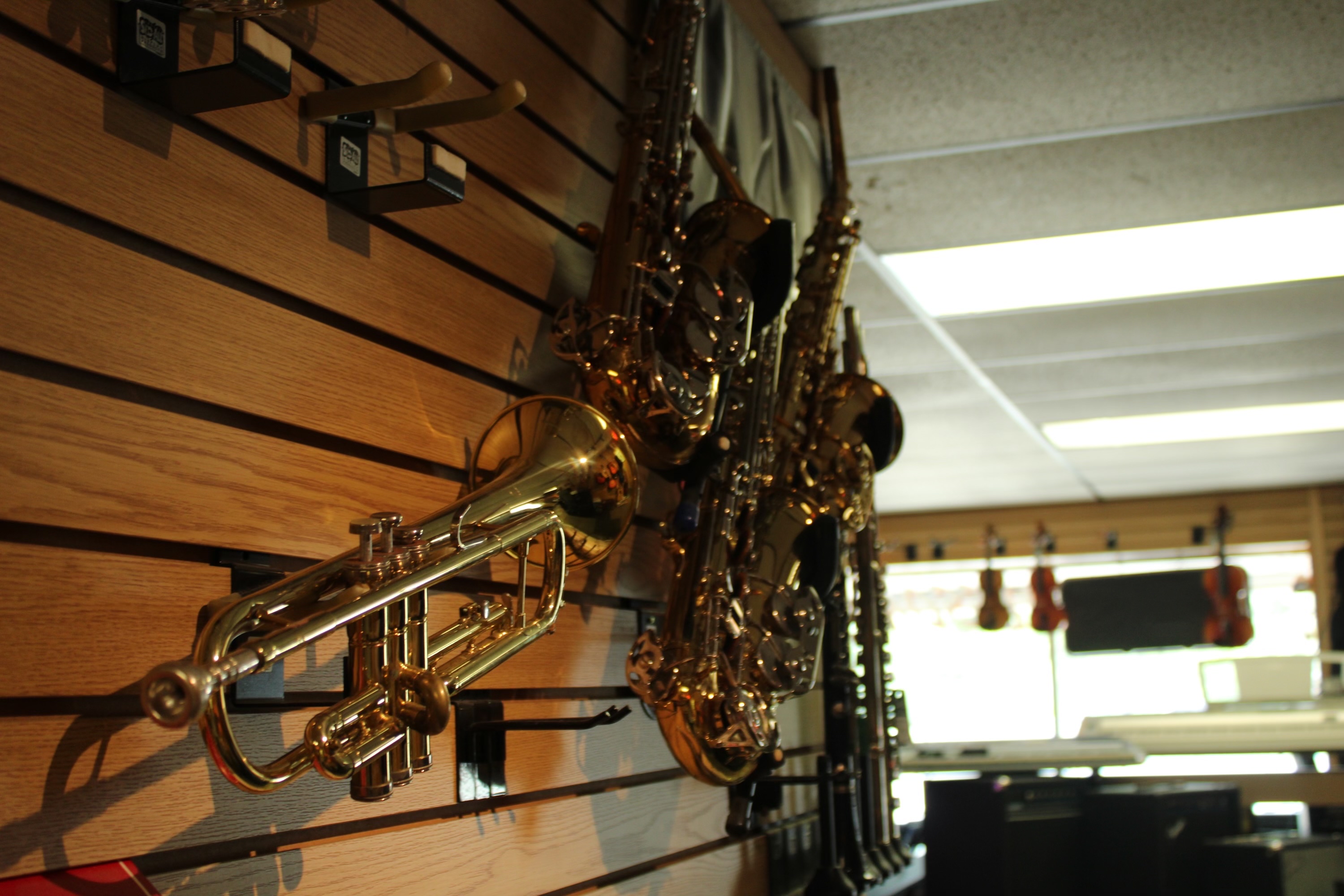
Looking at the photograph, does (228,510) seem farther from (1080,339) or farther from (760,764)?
(1080,339)

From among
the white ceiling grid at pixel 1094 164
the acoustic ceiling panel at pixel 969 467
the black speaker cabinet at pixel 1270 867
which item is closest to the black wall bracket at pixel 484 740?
the white ceiling grid at pixel 1094 164

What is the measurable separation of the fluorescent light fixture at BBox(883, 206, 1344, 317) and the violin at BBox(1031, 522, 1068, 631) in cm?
483

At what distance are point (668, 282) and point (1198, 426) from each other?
18.8 ft

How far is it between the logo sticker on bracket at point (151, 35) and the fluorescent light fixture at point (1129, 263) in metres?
3.30

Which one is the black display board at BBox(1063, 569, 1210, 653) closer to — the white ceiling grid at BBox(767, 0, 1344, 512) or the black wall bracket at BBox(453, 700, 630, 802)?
the white ceiling grid at BBox(767, 0, 1344, 512)

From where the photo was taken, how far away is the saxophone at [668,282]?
5.02ft

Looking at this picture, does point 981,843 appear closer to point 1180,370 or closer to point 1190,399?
point 1180,370

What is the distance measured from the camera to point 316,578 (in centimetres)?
91

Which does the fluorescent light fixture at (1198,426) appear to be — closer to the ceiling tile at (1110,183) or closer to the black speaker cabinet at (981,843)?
the ceiling tile at (1110,183)

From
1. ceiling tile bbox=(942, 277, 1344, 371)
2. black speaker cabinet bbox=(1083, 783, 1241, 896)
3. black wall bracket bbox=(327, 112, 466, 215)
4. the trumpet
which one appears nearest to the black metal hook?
the trumpet

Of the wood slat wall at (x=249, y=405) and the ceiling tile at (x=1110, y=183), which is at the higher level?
the ceiling tile at (x=1110, y=183)

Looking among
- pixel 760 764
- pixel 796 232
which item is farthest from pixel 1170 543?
pixel 760 764

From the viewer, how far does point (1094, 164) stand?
3.36 metres

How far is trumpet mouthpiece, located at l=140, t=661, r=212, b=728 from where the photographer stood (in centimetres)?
70
